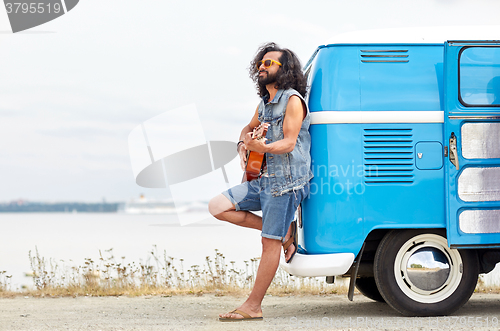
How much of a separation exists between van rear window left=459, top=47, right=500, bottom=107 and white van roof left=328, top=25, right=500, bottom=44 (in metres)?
0.13

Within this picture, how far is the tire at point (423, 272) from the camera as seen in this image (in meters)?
4.29

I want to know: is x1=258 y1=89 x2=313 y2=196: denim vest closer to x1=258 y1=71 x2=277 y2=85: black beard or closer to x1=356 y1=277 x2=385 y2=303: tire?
x1=258 y1=71 x2=277 y2=85: black beard

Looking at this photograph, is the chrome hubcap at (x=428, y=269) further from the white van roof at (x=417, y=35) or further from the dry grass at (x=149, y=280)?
the dry grass at (x=149, y=280)

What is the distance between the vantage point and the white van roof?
4.29 m

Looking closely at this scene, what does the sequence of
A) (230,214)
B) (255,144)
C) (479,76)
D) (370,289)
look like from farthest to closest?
(370,289)
(230,214)
(479,76)
(255,144)

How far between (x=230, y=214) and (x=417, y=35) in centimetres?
222

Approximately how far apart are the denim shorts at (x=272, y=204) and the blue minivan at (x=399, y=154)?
16 cm

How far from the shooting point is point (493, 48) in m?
4.31

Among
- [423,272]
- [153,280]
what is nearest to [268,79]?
[423,272]

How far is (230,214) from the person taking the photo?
439 cm

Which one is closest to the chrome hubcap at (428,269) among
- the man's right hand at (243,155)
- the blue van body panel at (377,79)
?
the blue van body panel at (377,79)

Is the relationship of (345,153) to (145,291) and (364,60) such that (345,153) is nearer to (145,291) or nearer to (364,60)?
(364,60)

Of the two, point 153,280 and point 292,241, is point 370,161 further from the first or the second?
point 153,280

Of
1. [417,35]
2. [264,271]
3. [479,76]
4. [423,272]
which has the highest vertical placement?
[417,35]
